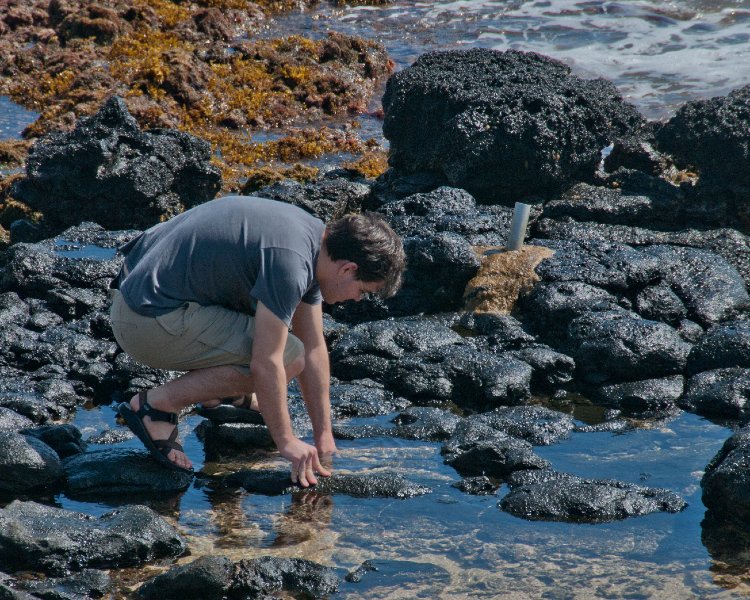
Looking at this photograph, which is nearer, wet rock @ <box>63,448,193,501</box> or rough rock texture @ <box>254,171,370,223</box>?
wet rock @ <box>63,448,193,501</box>

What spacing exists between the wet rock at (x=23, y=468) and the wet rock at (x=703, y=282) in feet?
16.7

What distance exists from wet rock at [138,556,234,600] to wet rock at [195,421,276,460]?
1558 mm

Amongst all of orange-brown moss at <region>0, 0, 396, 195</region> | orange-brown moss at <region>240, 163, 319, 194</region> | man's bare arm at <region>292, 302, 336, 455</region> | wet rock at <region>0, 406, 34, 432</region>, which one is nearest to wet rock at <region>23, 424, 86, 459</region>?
wet rock at <region>0, 406, 34, 432</region>

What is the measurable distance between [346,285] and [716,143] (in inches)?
255

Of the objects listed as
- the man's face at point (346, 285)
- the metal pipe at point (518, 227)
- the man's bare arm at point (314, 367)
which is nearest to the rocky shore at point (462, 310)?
the metal pipe at point (518, 227)

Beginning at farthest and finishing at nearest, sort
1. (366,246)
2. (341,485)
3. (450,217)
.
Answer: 1. (450,217)
2. (341,485)
3. (366,246)

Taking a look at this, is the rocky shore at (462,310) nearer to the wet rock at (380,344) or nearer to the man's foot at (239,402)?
the wet rock at (380,344)

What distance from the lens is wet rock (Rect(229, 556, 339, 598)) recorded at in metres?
4.28

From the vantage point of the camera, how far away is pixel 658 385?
6922mm

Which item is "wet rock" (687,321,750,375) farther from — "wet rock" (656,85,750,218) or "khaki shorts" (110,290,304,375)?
"khaki shorts" (110,290,304,375)

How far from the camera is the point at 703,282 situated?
8180 mm

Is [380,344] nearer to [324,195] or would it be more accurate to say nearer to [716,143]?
[324,195]

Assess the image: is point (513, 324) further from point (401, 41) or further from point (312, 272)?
point (401, 41)

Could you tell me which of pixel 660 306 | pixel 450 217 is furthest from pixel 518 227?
pixel 660 306
